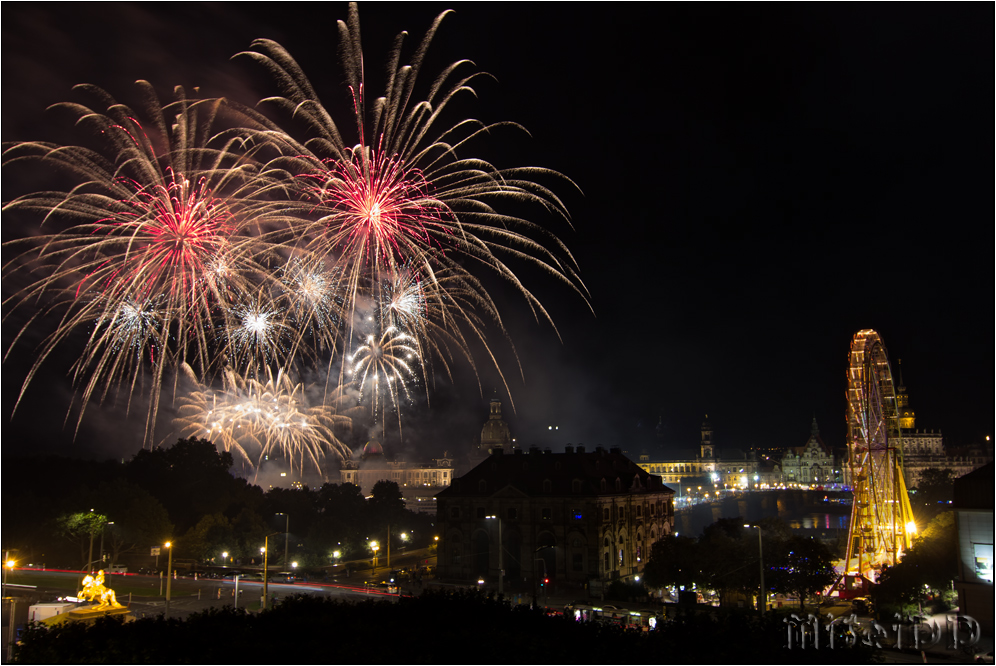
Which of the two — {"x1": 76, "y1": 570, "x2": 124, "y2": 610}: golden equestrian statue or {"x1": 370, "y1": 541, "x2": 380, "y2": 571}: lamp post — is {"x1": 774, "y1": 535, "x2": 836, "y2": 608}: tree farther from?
{"x1": 370, "y1": 541, "x2": 380, "y2": 571}: lamp post

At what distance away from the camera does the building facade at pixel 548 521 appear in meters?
65.5

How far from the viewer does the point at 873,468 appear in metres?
57.8

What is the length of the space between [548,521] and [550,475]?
5068mm

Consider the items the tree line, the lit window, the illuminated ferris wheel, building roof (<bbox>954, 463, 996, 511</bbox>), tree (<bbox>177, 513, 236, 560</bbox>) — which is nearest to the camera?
the lit window

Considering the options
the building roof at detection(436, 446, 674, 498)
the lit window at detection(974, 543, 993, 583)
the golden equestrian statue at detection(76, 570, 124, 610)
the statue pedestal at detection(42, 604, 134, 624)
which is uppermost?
the building roof at detection(436, 446, 674, 498)

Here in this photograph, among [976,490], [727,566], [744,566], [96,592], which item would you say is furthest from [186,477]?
[976,490]

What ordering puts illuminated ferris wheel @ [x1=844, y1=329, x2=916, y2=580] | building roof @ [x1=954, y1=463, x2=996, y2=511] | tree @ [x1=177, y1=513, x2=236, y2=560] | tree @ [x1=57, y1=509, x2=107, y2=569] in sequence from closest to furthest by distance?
building roof @ [x1=954, y1=463, x2=996, y2=511], illuminated ferris wheel @ [x1=844, y1=329, x2=916, y2=580], tree @ [x1=57, y1=509, x2=107, y2=569], tree @ [x1=177, y1=513, x2=236, y2=560]

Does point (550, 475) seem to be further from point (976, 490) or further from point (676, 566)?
point (976, 490)

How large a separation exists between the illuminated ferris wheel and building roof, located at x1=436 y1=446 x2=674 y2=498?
2148cm

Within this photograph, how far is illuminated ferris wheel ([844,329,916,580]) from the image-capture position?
187 feet

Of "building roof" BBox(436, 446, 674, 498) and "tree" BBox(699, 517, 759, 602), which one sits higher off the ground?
"building roof" BBox(436, 446, 674, 498)

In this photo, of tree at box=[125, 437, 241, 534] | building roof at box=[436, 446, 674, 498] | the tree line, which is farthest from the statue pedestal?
tree at box=[125, 437, 241, 534]

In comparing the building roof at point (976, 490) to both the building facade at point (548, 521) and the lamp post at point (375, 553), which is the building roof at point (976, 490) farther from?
the lamp post at point (375, 553)

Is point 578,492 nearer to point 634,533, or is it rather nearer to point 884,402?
point 634,533
